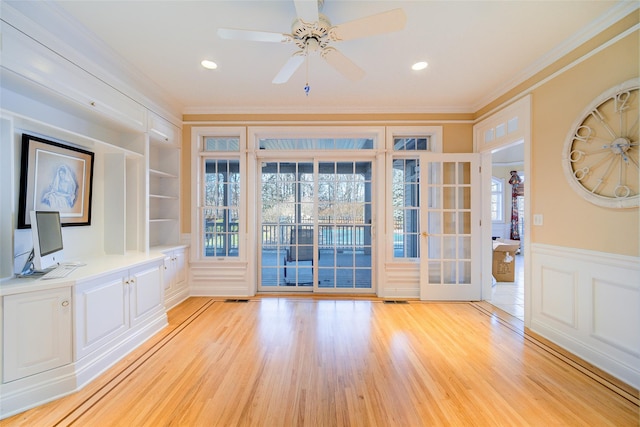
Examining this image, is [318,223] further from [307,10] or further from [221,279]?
[307,10]

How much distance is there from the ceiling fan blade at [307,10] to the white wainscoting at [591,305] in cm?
282

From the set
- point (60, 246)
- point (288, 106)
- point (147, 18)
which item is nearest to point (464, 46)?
point (288, 106)

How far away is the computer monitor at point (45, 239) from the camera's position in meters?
1.76

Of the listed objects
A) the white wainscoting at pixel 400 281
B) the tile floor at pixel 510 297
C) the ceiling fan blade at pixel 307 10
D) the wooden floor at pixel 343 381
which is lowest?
the wooden floor at pixel 343 381

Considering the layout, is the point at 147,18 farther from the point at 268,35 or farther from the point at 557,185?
the point at 557,185

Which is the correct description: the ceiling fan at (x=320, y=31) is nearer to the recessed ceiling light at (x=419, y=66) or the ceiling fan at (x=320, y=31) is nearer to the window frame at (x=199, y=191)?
the recessed ceiling light at (x=419, y=66)

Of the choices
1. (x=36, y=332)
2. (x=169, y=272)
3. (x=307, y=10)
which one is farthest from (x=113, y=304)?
(x=307, y=10)

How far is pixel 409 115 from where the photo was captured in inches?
146

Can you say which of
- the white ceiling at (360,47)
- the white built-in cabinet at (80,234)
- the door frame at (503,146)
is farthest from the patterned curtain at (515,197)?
the white built-in cabinet at (80,234)

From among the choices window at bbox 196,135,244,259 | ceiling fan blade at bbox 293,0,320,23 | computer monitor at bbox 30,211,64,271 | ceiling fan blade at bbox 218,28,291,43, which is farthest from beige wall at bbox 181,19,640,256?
computer monitor at bbox 30,211,64,271

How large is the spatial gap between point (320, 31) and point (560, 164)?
8.17 feet

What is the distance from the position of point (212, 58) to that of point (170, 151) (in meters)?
1.79

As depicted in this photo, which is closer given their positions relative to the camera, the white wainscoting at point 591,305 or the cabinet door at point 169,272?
the white wainscoting at point 591,305

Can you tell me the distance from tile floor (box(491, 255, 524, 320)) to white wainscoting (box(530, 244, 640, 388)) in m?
0.61
